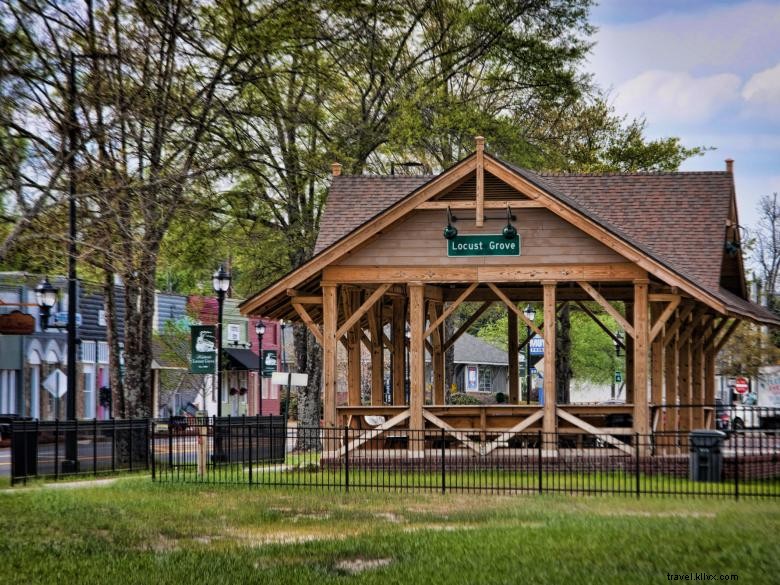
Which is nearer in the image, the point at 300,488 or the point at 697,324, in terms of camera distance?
the point at 300,488

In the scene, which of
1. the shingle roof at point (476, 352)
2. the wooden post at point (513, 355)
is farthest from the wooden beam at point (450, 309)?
the shingle roof at point (476, 352)

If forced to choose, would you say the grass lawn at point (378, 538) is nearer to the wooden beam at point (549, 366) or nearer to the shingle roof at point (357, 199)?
the wooden beam at point (549, 366)

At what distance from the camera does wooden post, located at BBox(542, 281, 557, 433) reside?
29359 mm

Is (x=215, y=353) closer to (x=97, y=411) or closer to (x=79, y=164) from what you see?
(x=79, y=164)

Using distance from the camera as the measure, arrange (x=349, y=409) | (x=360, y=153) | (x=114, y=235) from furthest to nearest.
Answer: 1. (x=360, y=153)
2. (x=349, y=409)
3. (x=114, y=235)

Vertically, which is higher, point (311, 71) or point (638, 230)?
point (311, 71)

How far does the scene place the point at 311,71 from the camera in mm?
38000

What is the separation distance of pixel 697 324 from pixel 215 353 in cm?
1244

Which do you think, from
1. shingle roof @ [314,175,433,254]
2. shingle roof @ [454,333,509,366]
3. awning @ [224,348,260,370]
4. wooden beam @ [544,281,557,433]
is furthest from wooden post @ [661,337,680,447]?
shingle roof @ [454,333,509,366]

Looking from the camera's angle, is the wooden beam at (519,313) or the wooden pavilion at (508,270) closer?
the wooden beam at (519,313)

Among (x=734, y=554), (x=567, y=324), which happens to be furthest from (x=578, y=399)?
(x=734, y=554)

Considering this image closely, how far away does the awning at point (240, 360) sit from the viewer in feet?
249

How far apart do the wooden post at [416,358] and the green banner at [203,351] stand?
7.53 meters

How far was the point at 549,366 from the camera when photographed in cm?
2941
